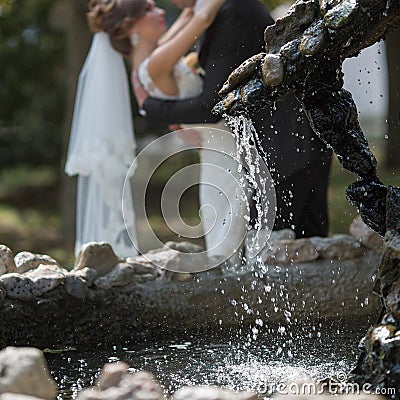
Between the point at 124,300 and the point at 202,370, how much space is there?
2.33 feet

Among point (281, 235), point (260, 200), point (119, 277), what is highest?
point (260, 200)

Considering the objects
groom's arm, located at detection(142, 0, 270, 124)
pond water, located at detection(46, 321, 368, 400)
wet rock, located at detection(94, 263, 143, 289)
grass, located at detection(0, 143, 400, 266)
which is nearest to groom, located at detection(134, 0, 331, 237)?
groom's arm, located at detection(142, 0, 270, 124)

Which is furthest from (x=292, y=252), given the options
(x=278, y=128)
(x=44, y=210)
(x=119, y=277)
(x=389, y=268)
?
(x=44, y=210)

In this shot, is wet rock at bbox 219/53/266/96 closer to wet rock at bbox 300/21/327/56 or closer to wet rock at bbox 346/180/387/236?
wet rock at bbox 300/21/327/56

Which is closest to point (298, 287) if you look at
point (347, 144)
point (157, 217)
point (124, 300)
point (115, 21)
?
point (124, 300)

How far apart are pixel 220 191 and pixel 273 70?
7.97 ft

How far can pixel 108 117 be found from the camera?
642 cm

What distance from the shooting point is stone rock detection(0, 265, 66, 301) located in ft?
12.1

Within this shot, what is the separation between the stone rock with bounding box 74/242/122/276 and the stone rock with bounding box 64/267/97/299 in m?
0.06

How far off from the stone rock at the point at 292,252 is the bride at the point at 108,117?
2.06m

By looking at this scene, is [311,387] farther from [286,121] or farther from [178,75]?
[178,75]

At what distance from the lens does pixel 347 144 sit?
3176mm

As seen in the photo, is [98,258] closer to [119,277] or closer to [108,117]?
[119,277]

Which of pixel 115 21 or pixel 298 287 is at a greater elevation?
pixel 115 21
